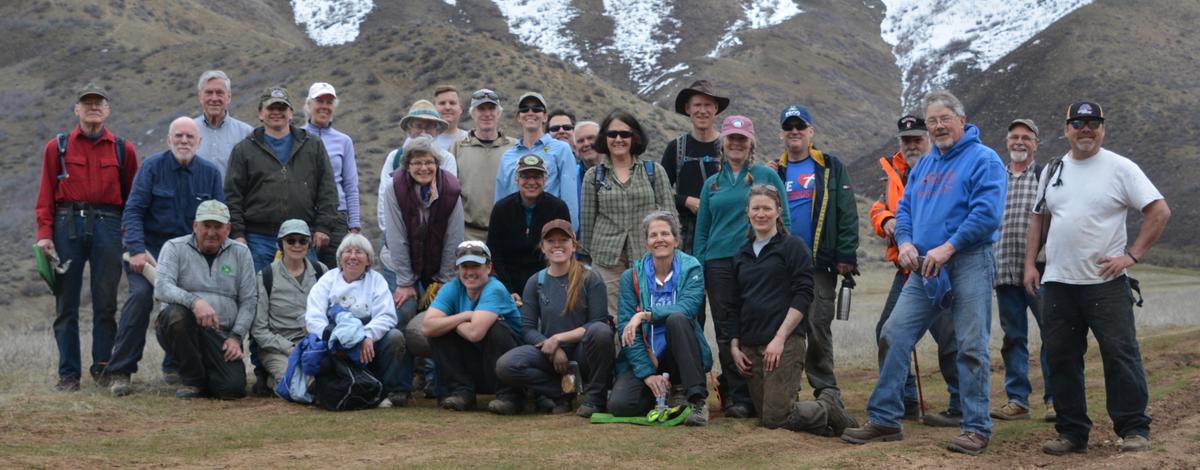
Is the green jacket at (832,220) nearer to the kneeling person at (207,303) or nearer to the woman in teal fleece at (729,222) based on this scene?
the woman in teal fleece at (729,222)

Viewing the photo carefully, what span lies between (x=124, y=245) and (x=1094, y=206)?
722cm

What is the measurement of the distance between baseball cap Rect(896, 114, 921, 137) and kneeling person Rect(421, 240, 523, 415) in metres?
3.33

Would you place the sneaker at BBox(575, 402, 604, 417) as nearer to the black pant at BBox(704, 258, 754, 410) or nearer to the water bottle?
the black pant at BBox(704, 258, 754, 410)

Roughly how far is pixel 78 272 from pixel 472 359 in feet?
10.8

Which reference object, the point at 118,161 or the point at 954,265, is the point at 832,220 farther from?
the point at 118,161

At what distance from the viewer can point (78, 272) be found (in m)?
9.49

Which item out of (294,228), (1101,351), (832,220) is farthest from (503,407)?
(1101,351)

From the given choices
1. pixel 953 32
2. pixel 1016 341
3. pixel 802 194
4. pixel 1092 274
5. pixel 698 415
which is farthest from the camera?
pixel 953 32

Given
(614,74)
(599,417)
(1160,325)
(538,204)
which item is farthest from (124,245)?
(614,74)

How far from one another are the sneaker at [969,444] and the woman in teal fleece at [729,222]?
1.67 metres

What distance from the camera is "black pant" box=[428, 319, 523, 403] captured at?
8.85 meters

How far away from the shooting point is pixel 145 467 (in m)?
6.40

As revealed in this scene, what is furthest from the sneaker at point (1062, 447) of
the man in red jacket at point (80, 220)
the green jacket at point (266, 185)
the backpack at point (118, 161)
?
the backpack at point (118, 161)

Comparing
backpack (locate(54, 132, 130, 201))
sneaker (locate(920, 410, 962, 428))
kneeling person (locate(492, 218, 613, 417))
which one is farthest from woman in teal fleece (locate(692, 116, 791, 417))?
backpack (locate(54, 132, 130, 201))
